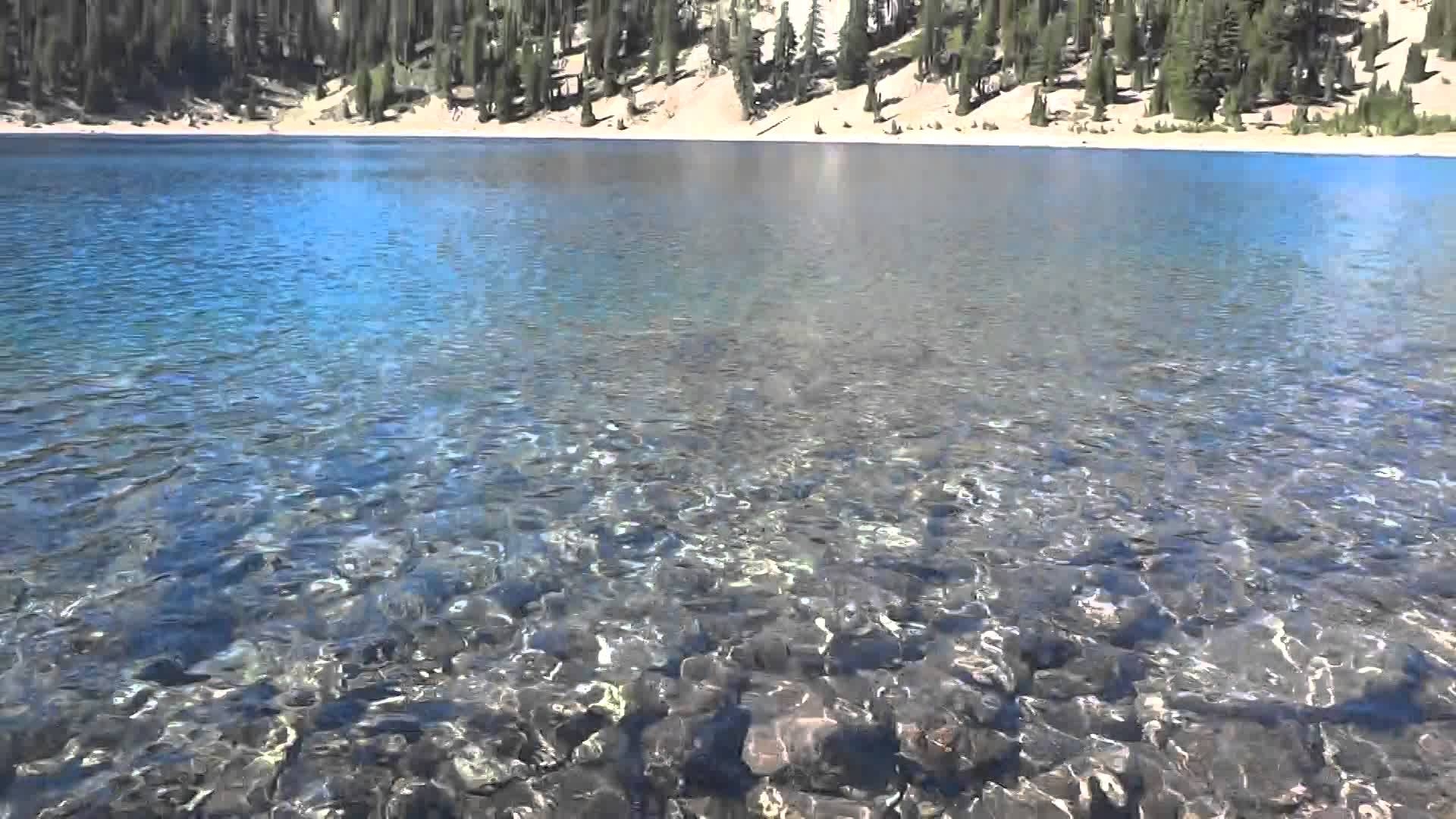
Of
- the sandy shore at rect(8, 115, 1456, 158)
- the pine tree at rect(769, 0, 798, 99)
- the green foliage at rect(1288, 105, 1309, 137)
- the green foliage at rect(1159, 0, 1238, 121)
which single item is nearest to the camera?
the sandy shore at rect(8, 115, 1456, 158)

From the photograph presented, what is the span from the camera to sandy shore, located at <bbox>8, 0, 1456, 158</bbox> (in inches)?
4745

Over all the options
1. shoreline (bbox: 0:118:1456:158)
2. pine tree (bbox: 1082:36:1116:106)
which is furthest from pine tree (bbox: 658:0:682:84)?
pine tree (bbox: 1082:36:1116:106)

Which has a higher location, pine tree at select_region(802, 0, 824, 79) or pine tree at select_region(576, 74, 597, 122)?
Answer: pine tree at select_region(802, 0, 824, 79)

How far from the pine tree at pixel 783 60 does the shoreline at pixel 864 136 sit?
15.6m

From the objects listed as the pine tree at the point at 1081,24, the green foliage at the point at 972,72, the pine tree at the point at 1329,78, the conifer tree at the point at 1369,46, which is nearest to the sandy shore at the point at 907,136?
the green foliage at the point at 972,72

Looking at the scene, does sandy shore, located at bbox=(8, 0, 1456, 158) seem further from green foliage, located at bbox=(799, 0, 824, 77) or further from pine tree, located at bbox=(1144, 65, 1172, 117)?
green foliage, located at bbox=(799, 0, 824, 77)

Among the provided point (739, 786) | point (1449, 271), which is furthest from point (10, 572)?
point (1449, 271)

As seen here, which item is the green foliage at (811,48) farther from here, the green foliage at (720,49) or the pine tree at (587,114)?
the pine tree at (587,114)

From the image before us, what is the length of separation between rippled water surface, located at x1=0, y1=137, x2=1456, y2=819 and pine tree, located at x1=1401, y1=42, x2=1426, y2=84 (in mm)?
129861

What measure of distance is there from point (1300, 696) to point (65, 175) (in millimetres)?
77763

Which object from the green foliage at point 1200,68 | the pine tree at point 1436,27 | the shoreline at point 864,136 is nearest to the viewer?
the shoreline at point 864,136

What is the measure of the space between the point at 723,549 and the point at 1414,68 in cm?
15267

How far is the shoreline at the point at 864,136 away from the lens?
10625cm

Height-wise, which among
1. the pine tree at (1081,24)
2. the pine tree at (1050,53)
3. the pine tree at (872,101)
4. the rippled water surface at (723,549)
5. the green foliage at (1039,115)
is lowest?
the rippled water surface at (723,549)
